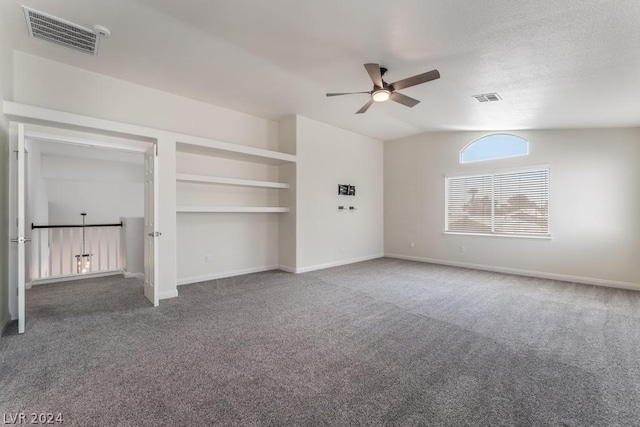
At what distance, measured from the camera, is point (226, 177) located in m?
5.29

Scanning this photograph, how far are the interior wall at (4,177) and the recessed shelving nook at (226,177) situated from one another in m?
1.77

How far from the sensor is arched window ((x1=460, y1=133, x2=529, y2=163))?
18.6 ft

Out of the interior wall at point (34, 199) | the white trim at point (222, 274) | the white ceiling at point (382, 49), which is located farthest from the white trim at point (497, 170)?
the interior wall at point (34, 199)

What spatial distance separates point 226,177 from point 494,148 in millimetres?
5554

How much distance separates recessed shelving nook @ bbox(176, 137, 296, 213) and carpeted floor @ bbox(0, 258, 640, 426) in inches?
64.0

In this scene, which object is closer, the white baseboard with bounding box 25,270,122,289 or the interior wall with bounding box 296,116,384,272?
the white baseboard with bounding box 25,270,122,289

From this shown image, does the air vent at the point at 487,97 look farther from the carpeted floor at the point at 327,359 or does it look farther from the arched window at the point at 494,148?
the carpeted floor at the point at 327,359

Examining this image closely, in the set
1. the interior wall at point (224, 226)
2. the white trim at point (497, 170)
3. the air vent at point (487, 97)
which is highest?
the air vent at point (487, 97)

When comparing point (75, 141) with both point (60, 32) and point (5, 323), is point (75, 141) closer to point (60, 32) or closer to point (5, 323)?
point (60, 32)

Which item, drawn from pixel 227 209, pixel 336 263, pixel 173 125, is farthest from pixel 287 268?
pixel 173 125

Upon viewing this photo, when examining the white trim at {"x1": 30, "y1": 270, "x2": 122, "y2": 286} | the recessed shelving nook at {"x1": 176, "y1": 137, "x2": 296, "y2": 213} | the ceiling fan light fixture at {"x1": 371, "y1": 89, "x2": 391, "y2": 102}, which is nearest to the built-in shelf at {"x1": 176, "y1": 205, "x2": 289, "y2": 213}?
the recessed shelving nook at {"x1": 176, "y1": 137, "x2": 296, "y2": 213}

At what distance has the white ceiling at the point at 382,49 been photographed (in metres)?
2.37

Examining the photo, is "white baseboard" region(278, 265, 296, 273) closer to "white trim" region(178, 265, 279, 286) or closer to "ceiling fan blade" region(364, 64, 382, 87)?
"white trim" region(178, 265, 279, 286)

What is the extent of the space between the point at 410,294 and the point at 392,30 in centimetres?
348
